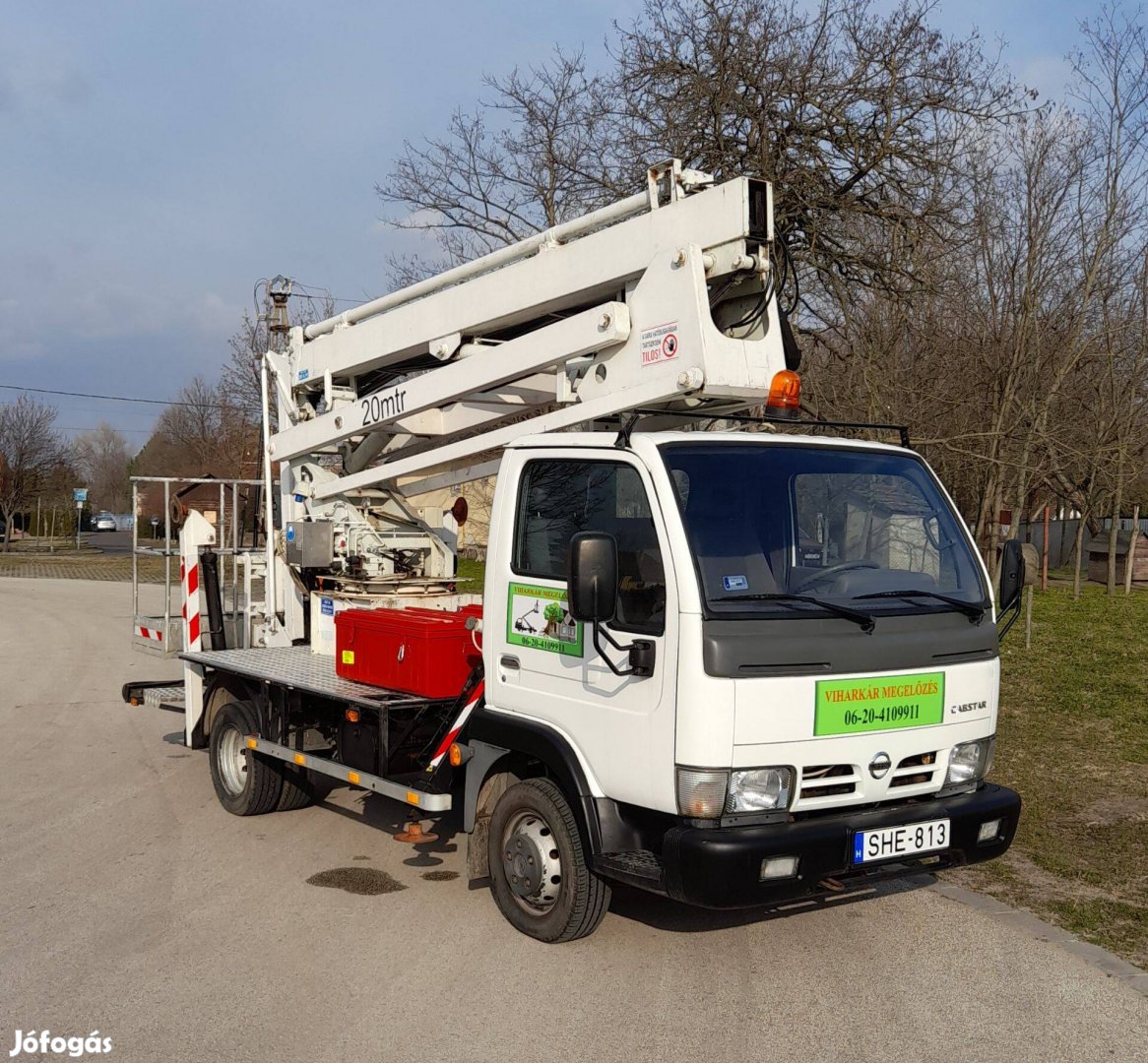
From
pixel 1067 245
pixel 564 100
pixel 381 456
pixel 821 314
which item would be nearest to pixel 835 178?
pixel 821 314

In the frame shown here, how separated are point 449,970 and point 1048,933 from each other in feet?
9.04

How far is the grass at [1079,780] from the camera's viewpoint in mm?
5992

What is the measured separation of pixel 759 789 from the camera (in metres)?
4.58

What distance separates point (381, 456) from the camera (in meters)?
8.15

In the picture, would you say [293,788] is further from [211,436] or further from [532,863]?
[211,436]

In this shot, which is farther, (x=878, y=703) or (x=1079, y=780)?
(x=1079, y=780)

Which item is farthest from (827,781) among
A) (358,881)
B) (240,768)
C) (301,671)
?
(240,768)

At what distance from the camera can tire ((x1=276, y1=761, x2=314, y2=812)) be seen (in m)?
7.45

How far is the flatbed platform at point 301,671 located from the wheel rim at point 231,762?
1.51 ft

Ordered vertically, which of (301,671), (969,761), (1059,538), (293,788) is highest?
(1059,538)

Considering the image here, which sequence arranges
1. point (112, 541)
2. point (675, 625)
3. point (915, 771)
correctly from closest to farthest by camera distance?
point (675, 625) < point (915, 771) < point (112, 541)

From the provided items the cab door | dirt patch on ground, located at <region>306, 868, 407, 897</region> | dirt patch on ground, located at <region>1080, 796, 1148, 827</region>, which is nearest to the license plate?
the cab door

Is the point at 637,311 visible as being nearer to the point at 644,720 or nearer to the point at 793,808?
the point at 644,720

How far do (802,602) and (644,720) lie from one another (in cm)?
77
